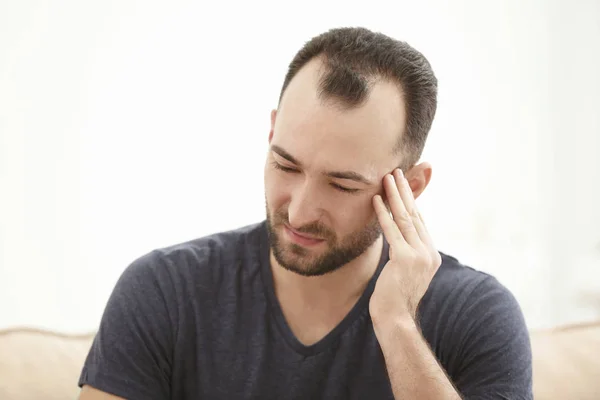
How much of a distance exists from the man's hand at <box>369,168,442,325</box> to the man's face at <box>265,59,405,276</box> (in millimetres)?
45

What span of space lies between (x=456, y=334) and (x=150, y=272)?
2.20 ft

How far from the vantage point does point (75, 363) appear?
1.73 meters

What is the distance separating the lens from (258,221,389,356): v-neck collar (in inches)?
59.9

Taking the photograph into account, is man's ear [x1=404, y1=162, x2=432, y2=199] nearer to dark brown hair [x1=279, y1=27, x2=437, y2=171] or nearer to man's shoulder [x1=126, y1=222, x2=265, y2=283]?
dark brown hair [x1=279, y1=27, x2=437, y2=171]

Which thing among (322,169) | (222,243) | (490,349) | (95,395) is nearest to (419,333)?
(490,349)

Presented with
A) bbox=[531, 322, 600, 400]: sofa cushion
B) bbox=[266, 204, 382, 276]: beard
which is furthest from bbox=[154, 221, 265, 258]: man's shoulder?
bbox=[531, 322, 600, 400]: sofa cushion

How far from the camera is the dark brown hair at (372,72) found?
1.42m

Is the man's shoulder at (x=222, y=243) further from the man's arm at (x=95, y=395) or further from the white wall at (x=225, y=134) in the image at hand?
the white wall at (x=225, y=134)

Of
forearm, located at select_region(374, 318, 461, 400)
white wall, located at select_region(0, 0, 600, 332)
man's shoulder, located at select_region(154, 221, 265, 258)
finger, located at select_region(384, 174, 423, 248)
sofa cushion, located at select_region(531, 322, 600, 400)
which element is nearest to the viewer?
forearm, located at select_region(374, 318, 461, 400)

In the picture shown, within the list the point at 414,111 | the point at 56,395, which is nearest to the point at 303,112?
the point at 414,111

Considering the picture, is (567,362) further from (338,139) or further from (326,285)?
(338,139)

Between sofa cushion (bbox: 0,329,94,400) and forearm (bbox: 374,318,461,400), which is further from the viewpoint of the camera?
sofa cushion (bbox: 0,329,94,400)

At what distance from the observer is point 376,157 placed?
1.46 metres

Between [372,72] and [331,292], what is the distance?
1.62 ft
